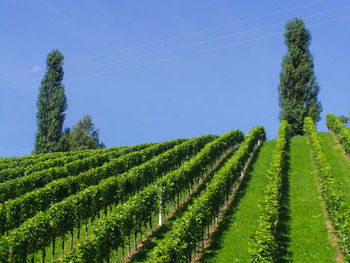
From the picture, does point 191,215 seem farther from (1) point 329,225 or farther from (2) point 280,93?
(2) point 280,93

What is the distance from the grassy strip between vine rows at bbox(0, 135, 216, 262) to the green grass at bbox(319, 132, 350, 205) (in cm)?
1867

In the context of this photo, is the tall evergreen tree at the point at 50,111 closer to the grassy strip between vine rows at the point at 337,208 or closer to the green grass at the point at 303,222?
the green grass at the point at 303,222

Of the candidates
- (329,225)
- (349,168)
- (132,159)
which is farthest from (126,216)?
(349,168)

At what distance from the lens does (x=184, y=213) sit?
26906mm

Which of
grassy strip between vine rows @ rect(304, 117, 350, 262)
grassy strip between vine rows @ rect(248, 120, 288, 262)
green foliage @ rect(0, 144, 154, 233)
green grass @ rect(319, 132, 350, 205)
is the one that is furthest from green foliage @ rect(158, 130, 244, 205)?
green grass @ rect(319, 132, 350, 205)

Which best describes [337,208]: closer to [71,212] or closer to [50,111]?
[71,212]

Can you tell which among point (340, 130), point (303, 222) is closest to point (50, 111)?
point (340, 130)

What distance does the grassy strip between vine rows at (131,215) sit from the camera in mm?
16797

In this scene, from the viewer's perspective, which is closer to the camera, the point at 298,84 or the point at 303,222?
the point at 303,222

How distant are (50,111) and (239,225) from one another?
5335 centimetres

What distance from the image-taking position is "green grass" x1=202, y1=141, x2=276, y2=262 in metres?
19.8

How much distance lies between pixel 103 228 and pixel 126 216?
231cm

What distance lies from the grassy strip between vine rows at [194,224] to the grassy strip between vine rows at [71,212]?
22.2 feet

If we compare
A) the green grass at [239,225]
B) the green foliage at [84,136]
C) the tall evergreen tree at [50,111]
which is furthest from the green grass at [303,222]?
the green foliage at [84,136]
